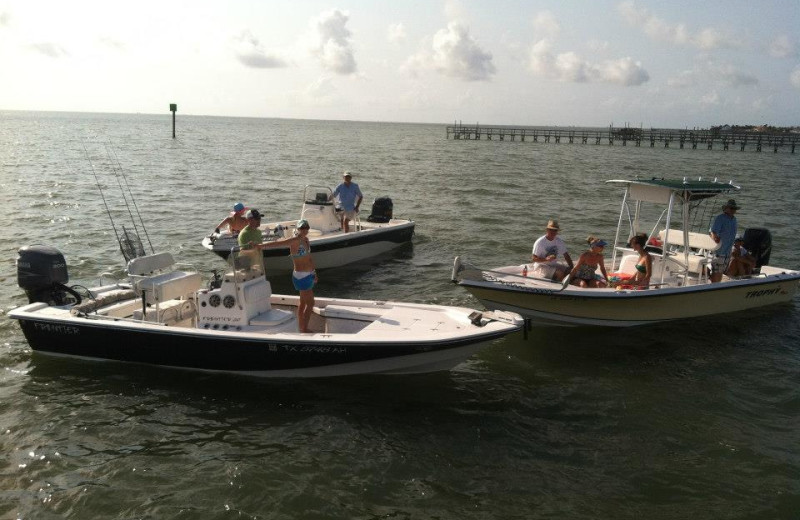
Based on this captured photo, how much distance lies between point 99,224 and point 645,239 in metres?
17.2

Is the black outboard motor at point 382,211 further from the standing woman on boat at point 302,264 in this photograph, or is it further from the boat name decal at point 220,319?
the boat name decal at point 220,319

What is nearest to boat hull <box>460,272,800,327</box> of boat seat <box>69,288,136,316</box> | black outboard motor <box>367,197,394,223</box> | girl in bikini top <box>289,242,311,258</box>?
girl in bikini top <box>289,242,311,258</box>

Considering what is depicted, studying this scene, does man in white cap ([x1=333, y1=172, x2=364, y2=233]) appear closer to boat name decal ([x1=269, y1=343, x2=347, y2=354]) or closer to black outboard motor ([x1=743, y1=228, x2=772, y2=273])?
boat name decal ([x1=269, y1=343, x2=347, y2=354])

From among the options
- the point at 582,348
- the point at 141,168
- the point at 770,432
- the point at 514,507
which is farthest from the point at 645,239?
the point at 141,168

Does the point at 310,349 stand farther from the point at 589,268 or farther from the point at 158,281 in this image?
the point at 589,268

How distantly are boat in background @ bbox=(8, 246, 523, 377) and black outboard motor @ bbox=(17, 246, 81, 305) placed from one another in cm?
2

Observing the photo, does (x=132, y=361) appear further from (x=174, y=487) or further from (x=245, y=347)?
(x=174, y=487)

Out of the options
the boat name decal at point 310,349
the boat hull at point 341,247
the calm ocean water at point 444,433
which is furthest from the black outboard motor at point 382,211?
the boat name decal at point 310,349

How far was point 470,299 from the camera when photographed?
13.5 m

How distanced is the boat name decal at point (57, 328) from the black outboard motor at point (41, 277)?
0.54 metres

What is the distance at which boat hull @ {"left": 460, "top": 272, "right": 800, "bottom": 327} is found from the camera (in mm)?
10594

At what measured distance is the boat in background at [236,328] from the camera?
826 cm

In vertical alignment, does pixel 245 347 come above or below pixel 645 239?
below

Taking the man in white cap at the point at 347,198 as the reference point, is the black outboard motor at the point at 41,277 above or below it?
below
